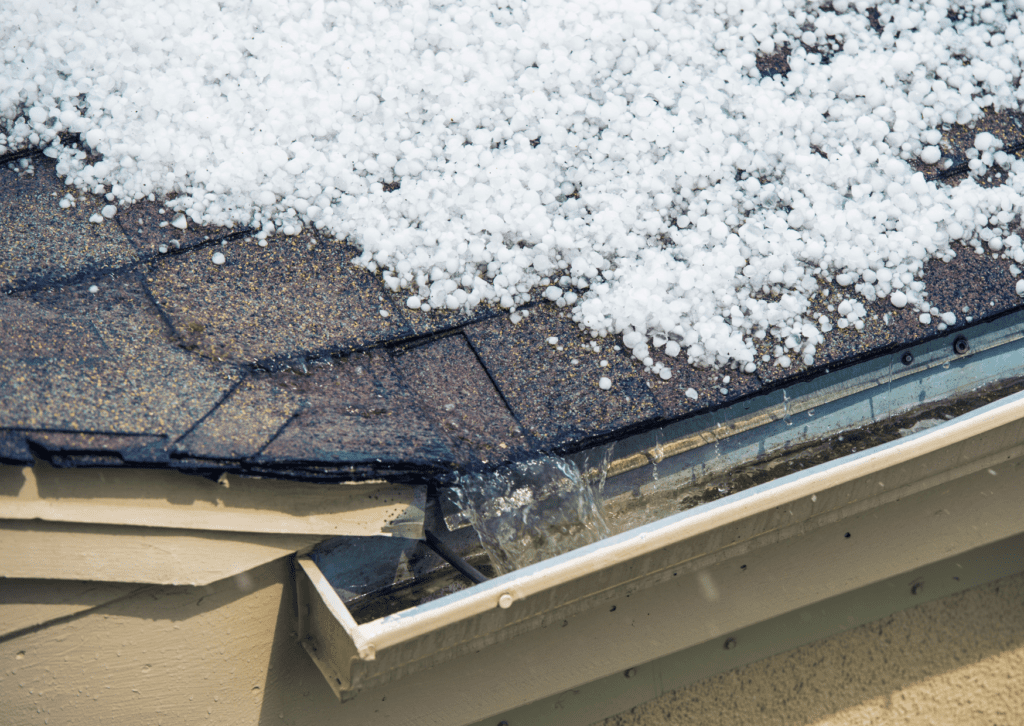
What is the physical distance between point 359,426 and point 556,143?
0.68 metres

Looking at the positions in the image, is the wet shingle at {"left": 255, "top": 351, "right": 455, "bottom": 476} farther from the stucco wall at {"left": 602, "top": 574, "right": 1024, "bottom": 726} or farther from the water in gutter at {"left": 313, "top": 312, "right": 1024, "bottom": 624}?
the stucco wall at {"left": 602, "top": 574, "right": 1024, "bottom": 726}

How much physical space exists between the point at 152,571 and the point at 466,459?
0.48 meters

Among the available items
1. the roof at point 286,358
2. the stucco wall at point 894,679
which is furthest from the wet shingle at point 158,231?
the stucco wall at point 894,679

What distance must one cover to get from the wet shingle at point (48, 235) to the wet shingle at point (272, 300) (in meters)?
0.10

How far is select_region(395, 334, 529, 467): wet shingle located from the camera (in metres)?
1.19

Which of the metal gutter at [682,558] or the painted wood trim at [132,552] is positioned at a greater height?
the painted wood trim at [132,552]

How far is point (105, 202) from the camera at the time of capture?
1.42 metres

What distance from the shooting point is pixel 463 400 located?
1243 mm

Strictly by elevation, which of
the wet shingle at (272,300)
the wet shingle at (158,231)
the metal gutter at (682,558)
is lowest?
the metal gutter at (682,558)

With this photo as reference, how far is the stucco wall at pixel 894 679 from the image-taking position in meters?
1.71

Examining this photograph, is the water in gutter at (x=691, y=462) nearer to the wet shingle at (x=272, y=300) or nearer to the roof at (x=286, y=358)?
the roof at (x=286, y=358)

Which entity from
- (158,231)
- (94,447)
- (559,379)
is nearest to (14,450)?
(94,447)

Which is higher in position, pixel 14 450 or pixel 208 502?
pixel 14 450

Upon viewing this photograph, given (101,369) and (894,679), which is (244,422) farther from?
(894,679)
